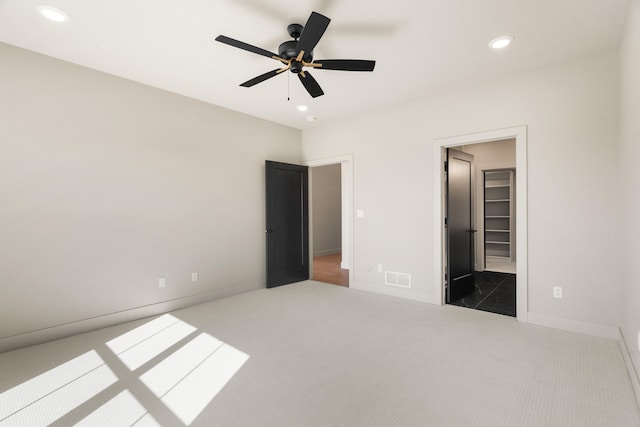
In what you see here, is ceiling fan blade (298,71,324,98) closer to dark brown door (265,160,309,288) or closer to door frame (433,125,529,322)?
door frame (433,125,529,322)

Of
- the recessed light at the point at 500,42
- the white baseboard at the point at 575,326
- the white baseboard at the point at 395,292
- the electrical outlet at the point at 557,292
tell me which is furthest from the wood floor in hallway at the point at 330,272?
the recessed light at the point at 500,42

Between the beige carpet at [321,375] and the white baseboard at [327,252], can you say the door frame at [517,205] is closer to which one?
the beige carpet at [321,375]

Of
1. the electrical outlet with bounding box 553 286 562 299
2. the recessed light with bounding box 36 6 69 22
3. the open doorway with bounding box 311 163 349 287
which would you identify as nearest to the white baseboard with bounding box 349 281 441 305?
the electrical outlet with bounding box 553 286 562 299

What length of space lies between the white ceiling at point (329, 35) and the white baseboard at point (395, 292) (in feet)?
9.06

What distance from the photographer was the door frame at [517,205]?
3326 millimetres

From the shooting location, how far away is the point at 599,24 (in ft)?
8.25

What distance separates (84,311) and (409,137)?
176 inches

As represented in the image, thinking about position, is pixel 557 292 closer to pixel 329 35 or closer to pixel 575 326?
pixel 575 326

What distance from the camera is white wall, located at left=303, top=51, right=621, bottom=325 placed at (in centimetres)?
292

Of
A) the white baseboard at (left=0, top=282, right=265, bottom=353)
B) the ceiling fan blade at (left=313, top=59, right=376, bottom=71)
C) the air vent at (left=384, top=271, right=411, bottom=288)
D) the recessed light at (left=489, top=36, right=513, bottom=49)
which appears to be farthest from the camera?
the air vent at (left=384, top=271, right=411, bottom=288)

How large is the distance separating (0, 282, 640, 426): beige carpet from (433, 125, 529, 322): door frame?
459mm

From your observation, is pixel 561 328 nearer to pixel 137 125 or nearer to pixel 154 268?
pixel 154 268

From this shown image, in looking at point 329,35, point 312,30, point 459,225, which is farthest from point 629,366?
point 329,35

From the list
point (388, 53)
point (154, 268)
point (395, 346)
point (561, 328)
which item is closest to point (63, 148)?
point (154, 268)
